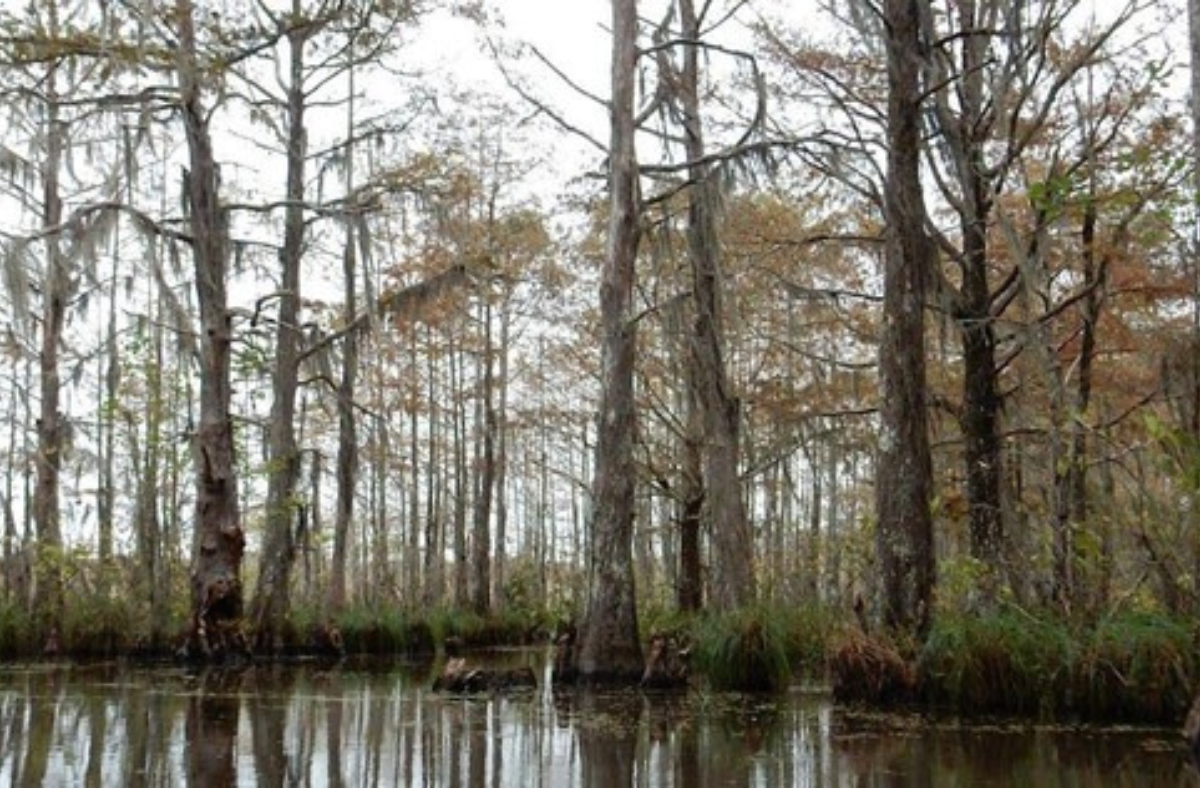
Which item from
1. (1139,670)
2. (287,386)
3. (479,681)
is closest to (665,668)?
(479,681)

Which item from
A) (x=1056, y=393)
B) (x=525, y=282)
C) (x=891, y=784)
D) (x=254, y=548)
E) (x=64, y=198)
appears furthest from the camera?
(x=254, y=548)

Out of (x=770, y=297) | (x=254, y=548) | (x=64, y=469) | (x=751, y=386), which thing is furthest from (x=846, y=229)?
(x=254, y=548)

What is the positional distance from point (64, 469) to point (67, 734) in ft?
38.1

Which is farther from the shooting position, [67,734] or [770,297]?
[770,297]

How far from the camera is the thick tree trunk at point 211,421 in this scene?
12227 millimetres

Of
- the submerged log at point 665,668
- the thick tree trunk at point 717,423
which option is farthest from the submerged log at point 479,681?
the thick tree trunk at point 717,423

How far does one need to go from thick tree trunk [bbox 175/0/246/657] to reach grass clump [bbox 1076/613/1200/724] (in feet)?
28.1

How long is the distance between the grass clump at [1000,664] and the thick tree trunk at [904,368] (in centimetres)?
71

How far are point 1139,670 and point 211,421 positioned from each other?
9.31m

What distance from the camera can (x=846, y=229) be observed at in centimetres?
1609

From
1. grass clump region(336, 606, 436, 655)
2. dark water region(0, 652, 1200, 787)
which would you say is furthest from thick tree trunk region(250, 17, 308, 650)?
dark water region(0, 652, 1200, 787)

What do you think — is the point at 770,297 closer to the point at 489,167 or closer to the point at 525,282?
the point at 525,282

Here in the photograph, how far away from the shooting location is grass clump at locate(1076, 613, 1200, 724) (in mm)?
6348

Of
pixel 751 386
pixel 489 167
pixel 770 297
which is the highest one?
pixel 489 167
